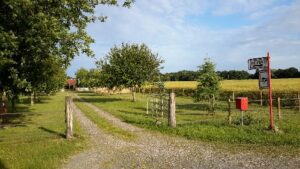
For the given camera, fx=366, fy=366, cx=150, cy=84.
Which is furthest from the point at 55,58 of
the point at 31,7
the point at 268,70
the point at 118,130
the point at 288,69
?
the point at 288,69

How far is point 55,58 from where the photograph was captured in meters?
15.3

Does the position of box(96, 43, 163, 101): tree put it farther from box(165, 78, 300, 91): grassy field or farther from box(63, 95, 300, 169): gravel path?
box(63, 95, 300, 169): gravel path

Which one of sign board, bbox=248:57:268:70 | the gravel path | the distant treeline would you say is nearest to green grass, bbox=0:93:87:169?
the gravel path

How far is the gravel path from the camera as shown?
9984 mm

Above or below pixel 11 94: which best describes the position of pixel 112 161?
below

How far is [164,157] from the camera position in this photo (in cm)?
1112

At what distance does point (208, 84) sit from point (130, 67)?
16719 millimetres

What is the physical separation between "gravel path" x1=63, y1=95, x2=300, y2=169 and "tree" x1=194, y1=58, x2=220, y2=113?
12944 mm

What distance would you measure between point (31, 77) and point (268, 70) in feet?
36.0

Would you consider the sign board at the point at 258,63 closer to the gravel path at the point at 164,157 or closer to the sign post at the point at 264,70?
the sign post at the point at 264,70

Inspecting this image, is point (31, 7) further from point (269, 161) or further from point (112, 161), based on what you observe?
point (269, 161)

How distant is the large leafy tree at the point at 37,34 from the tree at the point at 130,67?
2490 cm

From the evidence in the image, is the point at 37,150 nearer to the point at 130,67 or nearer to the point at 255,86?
the point at 130,67

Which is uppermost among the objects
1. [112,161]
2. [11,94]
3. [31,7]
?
[31,7]
